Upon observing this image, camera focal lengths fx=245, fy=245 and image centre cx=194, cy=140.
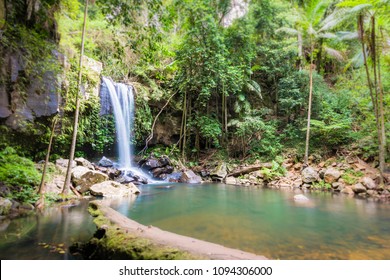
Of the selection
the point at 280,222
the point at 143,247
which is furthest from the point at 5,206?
the point at 280,222

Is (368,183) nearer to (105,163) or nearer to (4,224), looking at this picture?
(4,224)

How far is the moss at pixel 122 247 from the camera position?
7.89 feet

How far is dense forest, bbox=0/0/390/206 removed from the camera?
8227mm

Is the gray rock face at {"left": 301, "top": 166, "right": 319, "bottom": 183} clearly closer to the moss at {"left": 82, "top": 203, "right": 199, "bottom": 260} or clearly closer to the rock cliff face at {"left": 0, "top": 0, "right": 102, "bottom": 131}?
the moss at {"left": 82, "top": 203, "right": 199, "bottom": 260}

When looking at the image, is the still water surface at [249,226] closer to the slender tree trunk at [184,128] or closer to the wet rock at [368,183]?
the wet rock at [368,183]

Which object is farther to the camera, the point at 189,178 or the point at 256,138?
the point at 256,138

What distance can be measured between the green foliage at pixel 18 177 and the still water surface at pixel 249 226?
0.96 m

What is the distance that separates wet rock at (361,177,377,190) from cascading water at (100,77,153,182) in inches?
398

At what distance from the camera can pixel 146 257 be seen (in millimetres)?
2451

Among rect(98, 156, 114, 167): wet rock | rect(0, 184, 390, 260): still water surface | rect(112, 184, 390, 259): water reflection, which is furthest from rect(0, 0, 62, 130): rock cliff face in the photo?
rect(98, 156, 114, 167): wet rock

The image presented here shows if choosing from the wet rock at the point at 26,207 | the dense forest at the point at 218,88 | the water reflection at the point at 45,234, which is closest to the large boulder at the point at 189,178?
the dense forest at the point at 218,88

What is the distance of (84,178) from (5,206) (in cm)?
324

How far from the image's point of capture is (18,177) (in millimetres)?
6859

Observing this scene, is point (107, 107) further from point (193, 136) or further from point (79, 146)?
point (193, 136)
